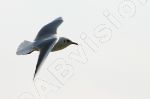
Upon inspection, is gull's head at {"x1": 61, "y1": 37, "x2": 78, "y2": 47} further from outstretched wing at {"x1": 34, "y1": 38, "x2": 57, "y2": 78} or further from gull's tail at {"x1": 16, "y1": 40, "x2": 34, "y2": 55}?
gull's tail at {"x1": 16, "y1": 40, "x2": 34, "y2": 55}

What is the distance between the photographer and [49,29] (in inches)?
1246

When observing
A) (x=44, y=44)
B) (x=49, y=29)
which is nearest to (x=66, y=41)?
(x=44, y=44)

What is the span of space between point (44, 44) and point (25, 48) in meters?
1.03

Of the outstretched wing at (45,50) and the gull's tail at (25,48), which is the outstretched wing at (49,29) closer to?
the gull's tail at (25,48)

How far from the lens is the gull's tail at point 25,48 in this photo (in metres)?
29.4

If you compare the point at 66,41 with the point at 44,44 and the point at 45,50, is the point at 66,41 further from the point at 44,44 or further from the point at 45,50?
the point at 45,50

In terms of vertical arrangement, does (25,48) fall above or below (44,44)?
above

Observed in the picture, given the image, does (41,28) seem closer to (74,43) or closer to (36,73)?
(74,43)

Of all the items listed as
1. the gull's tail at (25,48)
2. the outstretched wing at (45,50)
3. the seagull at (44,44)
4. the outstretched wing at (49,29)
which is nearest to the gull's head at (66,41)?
the seagull at (44,44)

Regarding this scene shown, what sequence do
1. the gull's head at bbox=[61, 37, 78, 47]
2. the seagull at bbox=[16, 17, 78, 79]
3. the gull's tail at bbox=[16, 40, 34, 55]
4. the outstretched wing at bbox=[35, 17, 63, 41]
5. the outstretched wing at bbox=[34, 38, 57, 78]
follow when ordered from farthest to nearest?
the outstretched wing at bbox=[35, 17, 63, 41], the gull's tail at bbox=[16, 40, 34, 55], the gull's head at bbox=[61, 37, 78, 47], the seagull at bbox=[16, 17, 78, 79], the outstretched wing at bbox=[34, 38, 57, 78]

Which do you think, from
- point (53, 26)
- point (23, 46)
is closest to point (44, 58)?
point (23, 46)

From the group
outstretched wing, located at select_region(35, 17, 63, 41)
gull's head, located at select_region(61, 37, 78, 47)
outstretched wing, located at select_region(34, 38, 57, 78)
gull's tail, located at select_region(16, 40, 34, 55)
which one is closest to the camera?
outstretched wing, located at select_region(34, 38, 57, 78)

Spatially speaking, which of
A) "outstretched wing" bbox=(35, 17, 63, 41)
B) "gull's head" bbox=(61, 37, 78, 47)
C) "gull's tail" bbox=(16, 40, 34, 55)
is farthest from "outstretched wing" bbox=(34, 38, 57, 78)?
"outstretched wing" bbox=(35, 17, 63, 41)

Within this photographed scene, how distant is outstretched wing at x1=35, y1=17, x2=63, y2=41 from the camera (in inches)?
1223
